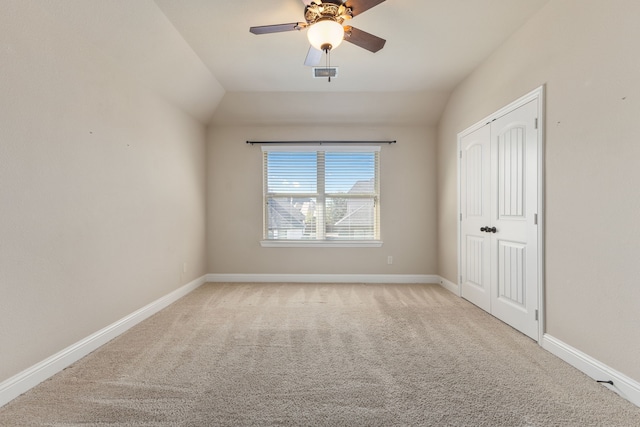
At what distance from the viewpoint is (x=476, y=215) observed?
342cm

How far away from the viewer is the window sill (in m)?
4.54

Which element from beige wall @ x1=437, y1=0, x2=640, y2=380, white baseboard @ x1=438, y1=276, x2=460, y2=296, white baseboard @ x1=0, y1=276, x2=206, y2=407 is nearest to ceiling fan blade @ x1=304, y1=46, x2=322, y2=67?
beige wall @ x1=437, y1=0, x2=640, y2=380

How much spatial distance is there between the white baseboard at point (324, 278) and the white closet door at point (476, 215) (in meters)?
0.86

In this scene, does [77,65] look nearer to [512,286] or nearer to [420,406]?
[420,406]

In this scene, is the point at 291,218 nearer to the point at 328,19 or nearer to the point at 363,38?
the point at 363,38

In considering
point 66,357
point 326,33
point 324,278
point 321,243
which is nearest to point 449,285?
point 324,278

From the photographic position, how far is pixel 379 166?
4547mm

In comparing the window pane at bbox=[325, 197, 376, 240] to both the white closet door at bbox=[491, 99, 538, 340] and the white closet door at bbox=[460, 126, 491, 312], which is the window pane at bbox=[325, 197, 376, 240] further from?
the white closet door at bbox=[491, 99, 538, 340]

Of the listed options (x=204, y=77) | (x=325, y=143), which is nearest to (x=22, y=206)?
(x=204, y=77)

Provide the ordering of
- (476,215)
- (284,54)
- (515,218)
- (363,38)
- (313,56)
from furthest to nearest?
(476,215) < (284,54) < (515,218) < (313,56) < (363,38)

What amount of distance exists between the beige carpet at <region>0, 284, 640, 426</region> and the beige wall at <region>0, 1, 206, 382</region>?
15.7 inches

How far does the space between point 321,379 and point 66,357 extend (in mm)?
1836

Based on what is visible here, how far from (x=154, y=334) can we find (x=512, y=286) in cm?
337

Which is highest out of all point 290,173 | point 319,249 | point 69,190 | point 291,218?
point 290,173
